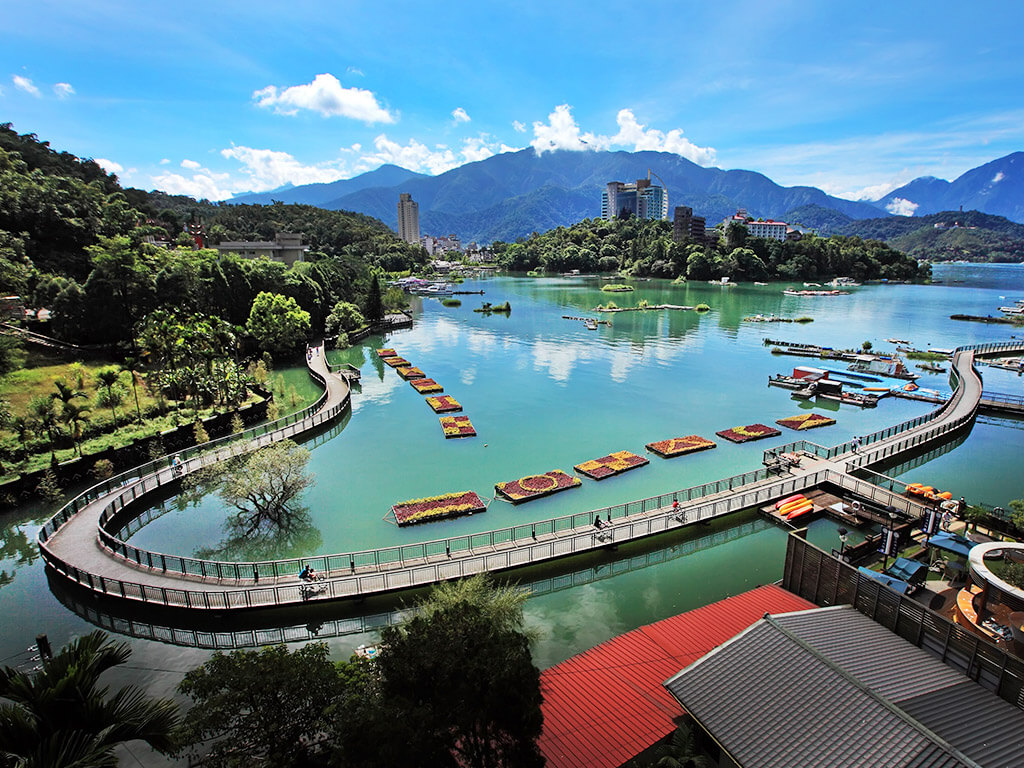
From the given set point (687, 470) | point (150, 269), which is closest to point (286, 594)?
point (687, 470)

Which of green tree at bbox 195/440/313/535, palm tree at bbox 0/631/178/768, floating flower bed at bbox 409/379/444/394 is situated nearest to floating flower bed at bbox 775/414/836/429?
floating flower bed at bbox 409/379/444/394

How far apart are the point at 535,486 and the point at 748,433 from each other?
1729 cm

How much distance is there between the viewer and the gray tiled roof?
28.6 ft

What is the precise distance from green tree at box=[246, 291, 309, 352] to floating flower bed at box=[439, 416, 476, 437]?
30.8 m

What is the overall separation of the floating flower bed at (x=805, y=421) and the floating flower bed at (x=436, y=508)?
25.3 meters

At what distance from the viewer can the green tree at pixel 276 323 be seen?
60.3 meters

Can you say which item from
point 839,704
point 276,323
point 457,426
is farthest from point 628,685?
point 276,323

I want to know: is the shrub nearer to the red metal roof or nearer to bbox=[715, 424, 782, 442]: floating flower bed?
the red metal roof

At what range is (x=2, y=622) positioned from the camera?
19469 mm

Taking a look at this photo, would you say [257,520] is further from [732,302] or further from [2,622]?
[732,302]

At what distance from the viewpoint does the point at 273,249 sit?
103812 millimetres

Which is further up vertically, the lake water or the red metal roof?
the red metal roof

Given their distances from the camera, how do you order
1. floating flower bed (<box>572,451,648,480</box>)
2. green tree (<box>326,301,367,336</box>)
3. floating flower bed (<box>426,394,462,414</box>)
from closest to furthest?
floating flower bed (<box>572,451,648,480</box>) < floating flower bed (<box>426,394,462,414</box>) < green tree (<box>326,301,367,336</box>)

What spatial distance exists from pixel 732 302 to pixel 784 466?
94847mm
